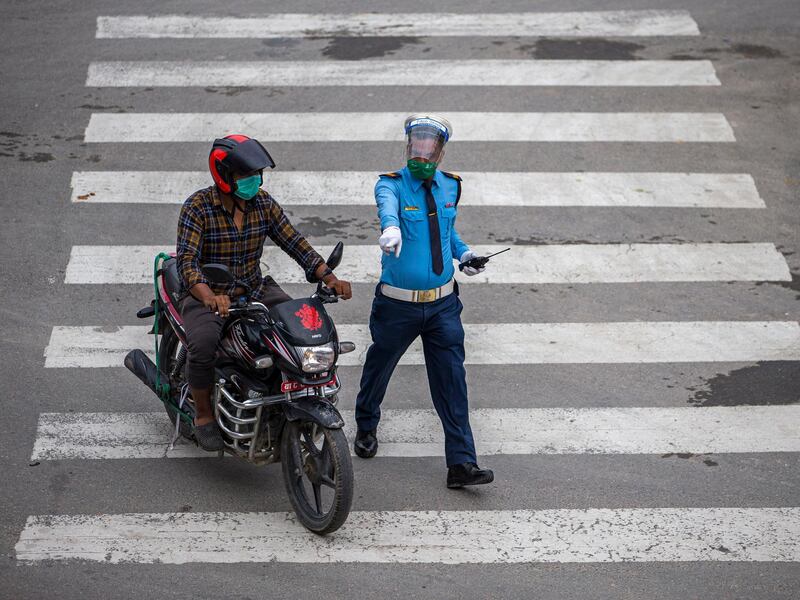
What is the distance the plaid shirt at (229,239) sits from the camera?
6.12 meters

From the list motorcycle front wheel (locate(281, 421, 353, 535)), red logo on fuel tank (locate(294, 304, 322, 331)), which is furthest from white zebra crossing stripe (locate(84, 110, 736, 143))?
motorcycle front wheel (locate(281, 421, 353, 535))

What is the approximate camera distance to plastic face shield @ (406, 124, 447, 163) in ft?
20.6

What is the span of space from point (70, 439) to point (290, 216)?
3.37 m

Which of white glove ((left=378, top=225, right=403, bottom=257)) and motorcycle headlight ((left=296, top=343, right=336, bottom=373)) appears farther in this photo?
white glove ((left=378, top=225, right=403, bottom=257))

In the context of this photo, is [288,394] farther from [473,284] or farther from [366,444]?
[473,284]

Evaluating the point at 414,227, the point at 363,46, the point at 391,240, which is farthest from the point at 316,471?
the point at 363,46

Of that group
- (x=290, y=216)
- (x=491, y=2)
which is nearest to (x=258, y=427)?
(x=290, y=216)

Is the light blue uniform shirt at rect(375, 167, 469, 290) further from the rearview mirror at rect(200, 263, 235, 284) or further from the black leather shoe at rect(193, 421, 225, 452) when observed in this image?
the black leather shoe at rect(193, 421, 225, 452)

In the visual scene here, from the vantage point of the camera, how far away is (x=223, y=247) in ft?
20.6

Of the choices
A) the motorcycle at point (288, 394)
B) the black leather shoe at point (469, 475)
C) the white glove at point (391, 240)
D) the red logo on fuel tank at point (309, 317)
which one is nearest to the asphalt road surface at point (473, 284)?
Answer: the black leather shoe at point (469, 475)

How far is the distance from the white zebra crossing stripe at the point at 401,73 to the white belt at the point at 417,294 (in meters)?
5.45

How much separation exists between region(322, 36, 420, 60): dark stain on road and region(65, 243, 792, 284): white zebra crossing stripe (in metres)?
3.60

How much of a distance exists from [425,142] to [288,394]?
171 cm

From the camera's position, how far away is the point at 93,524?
6.10 meters
